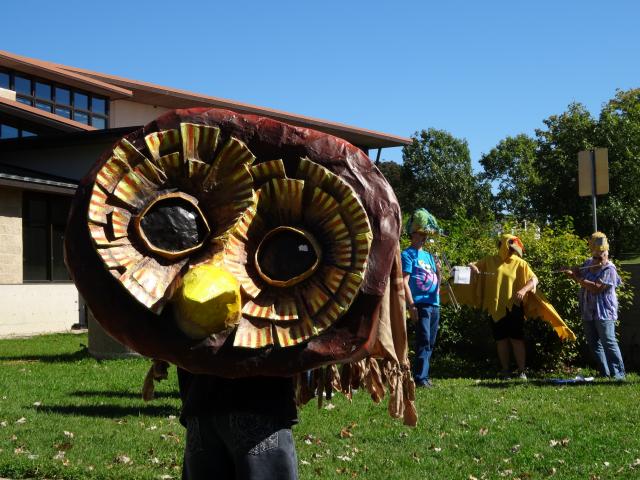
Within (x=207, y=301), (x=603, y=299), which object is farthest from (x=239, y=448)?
(x=603, y=299)

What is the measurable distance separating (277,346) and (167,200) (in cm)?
61

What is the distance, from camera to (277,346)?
8.60 ft

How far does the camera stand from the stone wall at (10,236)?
684 inches

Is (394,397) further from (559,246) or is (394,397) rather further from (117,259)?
(559,246)

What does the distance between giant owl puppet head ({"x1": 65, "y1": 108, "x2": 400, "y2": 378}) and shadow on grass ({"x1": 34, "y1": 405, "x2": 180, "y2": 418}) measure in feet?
15.4

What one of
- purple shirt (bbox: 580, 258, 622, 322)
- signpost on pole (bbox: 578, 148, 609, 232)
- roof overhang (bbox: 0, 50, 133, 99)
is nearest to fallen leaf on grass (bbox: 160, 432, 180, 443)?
purple shirt (bbox: 580, 258, 622, 322)

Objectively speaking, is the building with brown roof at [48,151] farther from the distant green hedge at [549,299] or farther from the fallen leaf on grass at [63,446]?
the fallen leaf on grass at [63,446]

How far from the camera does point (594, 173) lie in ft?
32.7

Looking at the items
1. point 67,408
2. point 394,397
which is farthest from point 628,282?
point 394,397

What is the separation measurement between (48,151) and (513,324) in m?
16.3

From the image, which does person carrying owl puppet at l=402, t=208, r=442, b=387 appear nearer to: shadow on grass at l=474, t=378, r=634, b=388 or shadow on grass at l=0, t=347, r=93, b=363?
shadow on grass at l=474, t=378, r=634, b=388

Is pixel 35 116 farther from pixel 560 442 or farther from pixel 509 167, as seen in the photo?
pixel 509 167

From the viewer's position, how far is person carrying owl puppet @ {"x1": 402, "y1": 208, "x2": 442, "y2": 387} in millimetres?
8055

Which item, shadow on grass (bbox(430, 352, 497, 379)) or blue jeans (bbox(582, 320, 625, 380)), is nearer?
blue jeans (bbox(582, 320, 625, 380))
